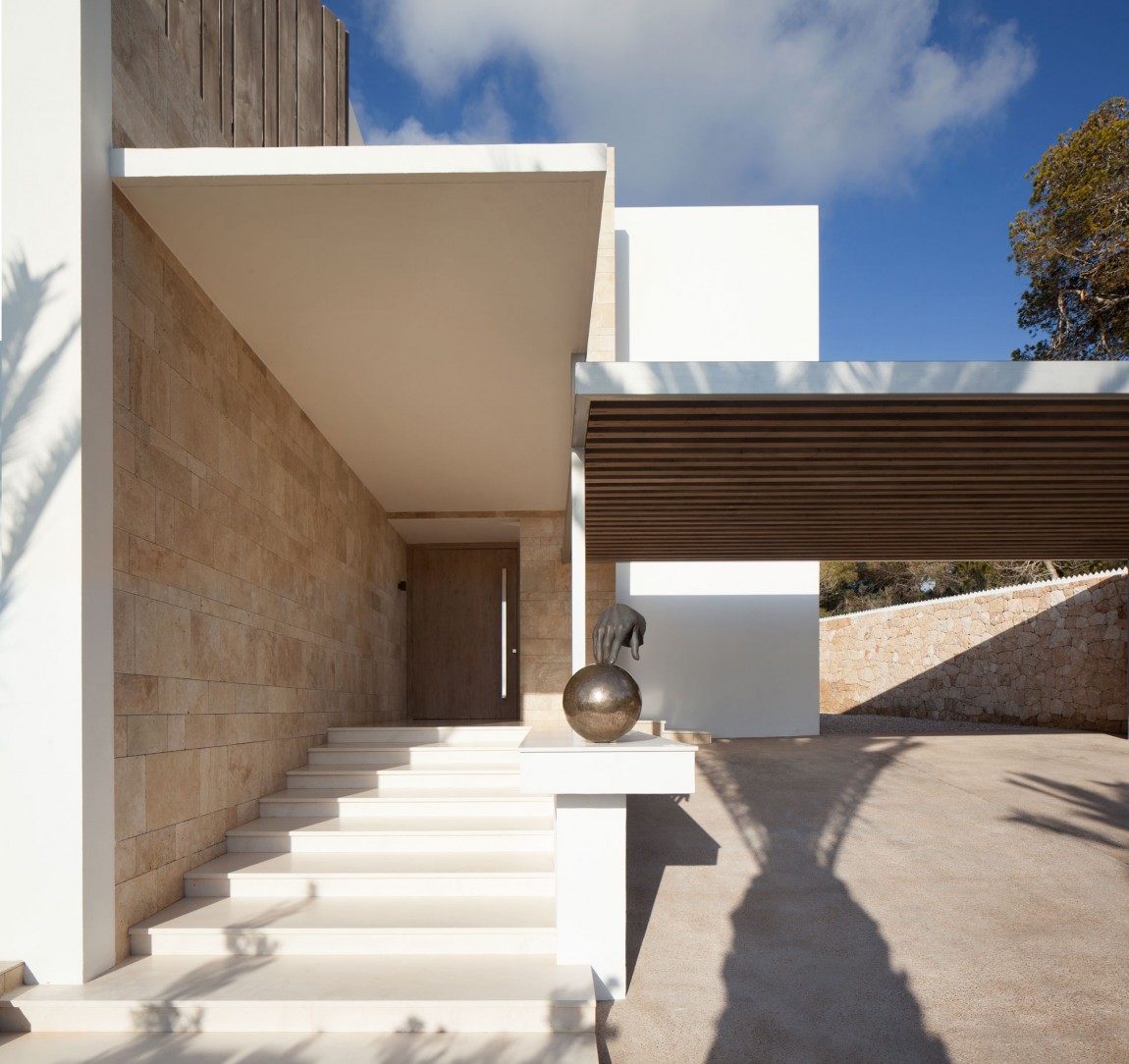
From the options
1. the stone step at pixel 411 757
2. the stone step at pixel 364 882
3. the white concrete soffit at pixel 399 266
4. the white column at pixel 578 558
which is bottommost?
the stone step at pixel 364 882

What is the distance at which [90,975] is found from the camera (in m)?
3.74

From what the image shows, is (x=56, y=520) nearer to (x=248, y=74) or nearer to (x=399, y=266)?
(x=399, y=266)

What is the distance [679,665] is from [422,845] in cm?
707

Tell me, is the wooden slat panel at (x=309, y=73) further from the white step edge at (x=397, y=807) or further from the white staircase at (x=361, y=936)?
the white staircase at (x=361, y=936)

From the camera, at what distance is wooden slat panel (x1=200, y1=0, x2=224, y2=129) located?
5227 millimetres

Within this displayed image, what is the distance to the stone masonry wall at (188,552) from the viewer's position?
414 centimetres

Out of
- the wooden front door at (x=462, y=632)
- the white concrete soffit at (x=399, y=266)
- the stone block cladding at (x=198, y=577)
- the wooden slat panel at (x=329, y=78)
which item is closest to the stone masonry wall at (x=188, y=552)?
the stone block cladding at (x=198, y=577)

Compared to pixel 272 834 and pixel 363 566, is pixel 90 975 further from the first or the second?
pixel 363 566

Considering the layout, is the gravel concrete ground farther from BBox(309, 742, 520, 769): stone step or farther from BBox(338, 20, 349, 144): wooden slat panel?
BBox(338, 20, 349, 144): wooden slat panel

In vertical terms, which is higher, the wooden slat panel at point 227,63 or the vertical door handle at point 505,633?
the wooden slat panel at point 227,63

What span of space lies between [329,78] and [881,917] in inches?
323

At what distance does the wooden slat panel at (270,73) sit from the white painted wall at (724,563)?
20.7 feet

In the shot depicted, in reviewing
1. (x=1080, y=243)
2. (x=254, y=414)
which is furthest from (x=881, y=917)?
(x=1080, y=243)

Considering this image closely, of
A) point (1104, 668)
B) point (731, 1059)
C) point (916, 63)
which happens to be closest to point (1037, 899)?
point (731, 1059)
